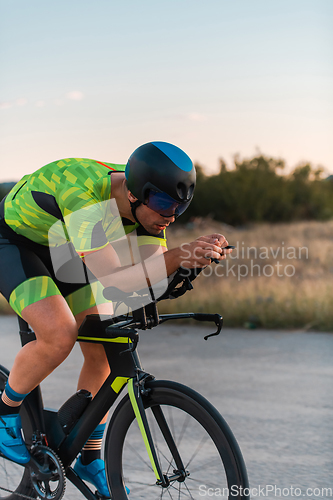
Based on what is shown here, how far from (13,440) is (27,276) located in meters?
0.81

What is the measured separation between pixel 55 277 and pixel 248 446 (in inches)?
71.5

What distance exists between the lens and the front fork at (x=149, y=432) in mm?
2309

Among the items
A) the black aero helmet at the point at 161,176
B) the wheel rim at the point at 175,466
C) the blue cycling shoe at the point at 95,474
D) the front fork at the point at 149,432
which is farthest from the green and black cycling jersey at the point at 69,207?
the blue cycling shoe at the point at 95,474

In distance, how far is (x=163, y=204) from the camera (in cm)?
234

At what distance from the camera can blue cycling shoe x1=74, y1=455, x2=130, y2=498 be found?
263cm

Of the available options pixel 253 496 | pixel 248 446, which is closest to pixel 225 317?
pixel 248 446

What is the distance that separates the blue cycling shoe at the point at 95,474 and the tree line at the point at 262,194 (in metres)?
38.2

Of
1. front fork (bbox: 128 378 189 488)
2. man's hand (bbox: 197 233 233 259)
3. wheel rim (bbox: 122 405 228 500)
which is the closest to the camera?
man's hand (bbox: 197 233 233 259)

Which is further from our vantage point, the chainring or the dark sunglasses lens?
the chainring

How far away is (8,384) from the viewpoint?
2.63 m

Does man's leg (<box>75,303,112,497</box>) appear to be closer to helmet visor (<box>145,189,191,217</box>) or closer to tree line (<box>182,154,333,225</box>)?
helmet visor (<box>145,189,191,217</box>)

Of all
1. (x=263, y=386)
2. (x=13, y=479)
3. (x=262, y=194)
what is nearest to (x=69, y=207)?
(x=13, y=479)

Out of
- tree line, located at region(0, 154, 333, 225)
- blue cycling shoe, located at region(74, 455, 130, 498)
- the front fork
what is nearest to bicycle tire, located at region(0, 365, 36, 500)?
blue cycling shoe, located at region(74, 455, 130, 498)

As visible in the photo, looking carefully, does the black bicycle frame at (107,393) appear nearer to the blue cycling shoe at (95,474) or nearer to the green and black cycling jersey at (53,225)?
the blue cycling shoe at (95,474)
